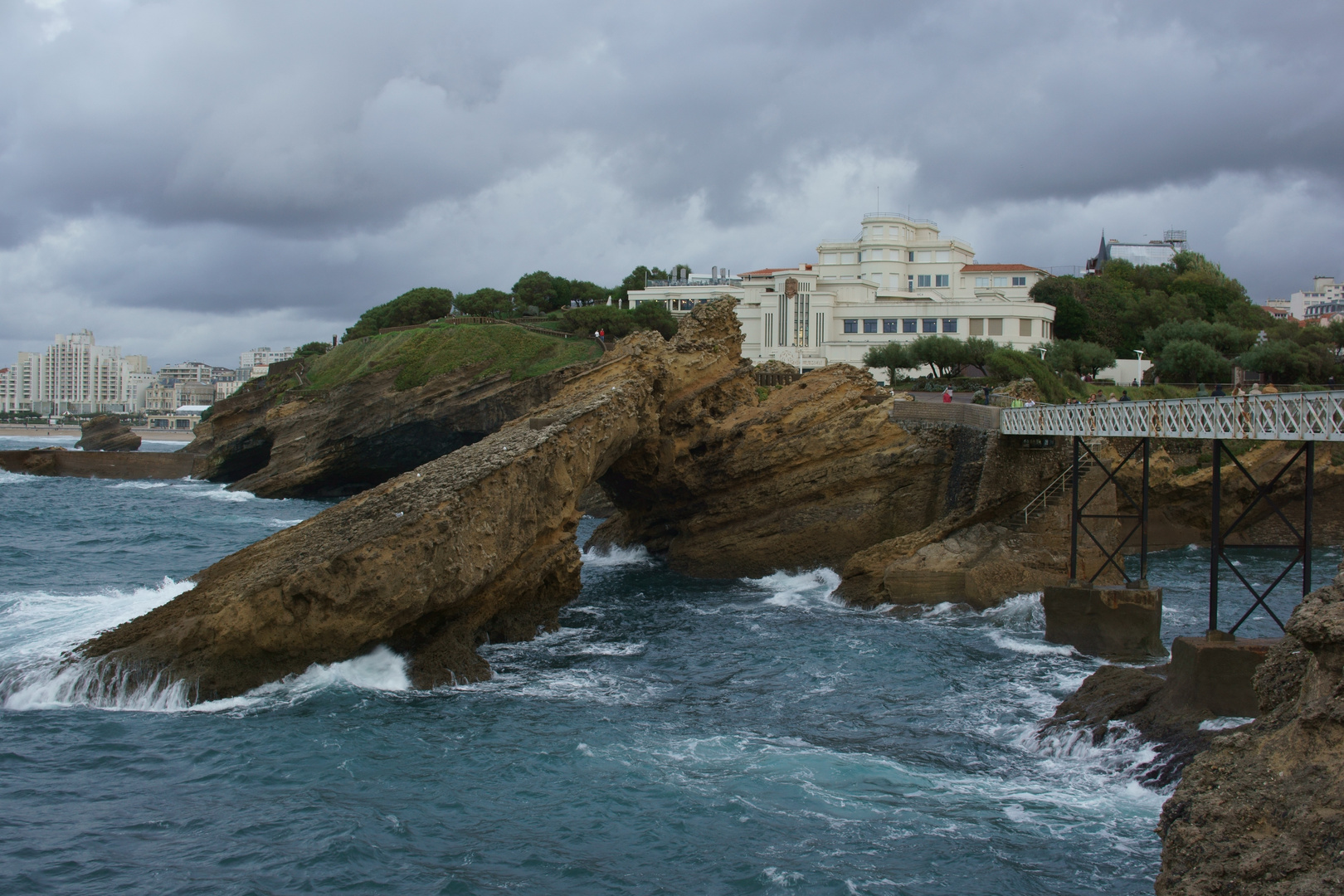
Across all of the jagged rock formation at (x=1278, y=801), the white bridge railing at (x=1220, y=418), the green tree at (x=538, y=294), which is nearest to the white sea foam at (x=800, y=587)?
the white bridge railing at (x=1220, y=418)

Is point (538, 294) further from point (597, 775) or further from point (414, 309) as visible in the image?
point (597, 775)

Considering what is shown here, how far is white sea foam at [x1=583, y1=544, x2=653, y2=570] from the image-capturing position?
38.2m

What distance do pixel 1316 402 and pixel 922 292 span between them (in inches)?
2665

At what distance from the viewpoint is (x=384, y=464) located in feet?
207

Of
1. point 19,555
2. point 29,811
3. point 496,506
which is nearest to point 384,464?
point 19,555

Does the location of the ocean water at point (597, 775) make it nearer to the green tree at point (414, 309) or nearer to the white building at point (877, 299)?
the white building at point (877, 299)

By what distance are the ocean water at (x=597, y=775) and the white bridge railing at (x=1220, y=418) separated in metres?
5.56

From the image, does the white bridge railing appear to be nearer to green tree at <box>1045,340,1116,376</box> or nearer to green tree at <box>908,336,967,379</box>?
green tree at <box>908,336,967,379</box>

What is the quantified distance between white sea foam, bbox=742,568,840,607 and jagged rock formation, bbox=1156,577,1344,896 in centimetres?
1939

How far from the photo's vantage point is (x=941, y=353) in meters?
63.3

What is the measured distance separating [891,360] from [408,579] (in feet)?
166

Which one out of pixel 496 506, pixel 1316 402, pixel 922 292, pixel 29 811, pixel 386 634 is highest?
pixel 922 292

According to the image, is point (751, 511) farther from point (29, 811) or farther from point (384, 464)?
point (384, 464)

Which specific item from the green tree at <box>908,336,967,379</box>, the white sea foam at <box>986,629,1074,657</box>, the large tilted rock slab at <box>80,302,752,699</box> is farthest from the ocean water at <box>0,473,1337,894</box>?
the green tree at <box>908,336,967,379</box>
